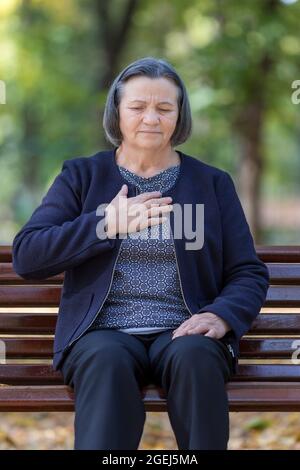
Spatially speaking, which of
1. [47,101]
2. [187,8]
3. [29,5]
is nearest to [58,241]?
[187,8]

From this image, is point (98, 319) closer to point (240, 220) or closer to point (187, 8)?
point (240, 220)

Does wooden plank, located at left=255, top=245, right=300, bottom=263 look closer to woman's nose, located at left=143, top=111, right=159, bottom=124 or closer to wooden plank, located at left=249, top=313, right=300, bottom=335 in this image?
wooden plank, located at left=249, top=313, right=300, bottom=335

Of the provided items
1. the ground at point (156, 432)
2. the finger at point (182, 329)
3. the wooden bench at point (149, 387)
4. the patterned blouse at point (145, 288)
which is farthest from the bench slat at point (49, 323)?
the ground at point (156, 432)

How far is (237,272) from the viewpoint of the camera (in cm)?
305

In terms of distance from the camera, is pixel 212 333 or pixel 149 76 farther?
pixel 149 76

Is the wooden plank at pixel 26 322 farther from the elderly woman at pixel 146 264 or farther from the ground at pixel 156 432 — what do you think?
the ground at pixel 156 432

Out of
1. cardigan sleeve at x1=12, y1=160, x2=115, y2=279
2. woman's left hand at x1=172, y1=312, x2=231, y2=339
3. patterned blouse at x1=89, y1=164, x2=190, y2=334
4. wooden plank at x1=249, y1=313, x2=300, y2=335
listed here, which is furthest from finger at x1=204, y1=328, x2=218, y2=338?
wooden plank at x1=249, y1=313, x2=300, y2=335

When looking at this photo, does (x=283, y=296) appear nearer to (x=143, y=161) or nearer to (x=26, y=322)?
(x=143, y=161)

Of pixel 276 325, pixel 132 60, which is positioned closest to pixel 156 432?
pixel 276 325

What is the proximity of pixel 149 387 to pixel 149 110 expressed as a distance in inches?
39.1

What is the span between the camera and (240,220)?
3.10 metres

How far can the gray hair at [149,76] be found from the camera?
3041 millimetres

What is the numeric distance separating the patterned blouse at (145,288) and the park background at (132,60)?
1.77m
